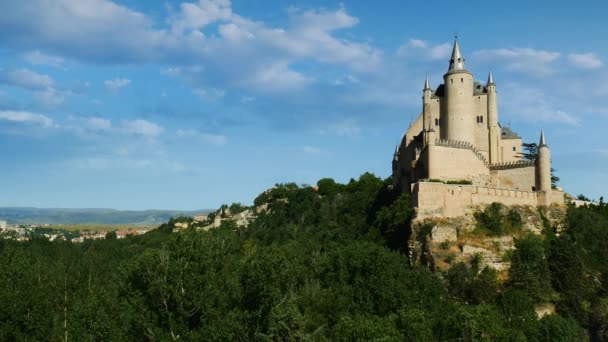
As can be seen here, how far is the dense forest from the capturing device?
114 ft

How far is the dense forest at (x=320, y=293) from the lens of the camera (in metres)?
34.8

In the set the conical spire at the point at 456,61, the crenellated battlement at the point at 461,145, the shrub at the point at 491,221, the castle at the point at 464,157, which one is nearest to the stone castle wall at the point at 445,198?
the castle at the point at 464,157

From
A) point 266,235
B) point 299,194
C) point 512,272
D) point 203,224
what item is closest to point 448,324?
point 512,272

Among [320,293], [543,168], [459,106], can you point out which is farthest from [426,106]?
[320,293]

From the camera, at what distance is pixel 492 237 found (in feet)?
192

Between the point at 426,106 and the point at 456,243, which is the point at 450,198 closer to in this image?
the point at 456,243

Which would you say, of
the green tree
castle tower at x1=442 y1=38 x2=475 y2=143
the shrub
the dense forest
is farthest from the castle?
the green tree

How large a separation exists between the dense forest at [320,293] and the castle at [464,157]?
3.45 meters

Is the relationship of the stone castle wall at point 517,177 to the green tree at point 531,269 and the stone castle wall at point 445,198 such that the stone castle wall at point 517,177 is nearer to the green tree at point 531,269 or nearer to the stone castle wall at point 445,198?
the stone castle wall at point 445,198

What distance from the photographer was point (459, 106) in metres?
67.3

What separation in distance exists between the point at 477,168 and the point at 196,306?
38400 mm

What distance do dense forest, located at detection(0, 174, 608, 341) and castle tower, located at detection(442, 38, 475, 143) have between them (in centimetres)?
986

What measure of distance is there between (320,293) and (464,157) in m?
27.5

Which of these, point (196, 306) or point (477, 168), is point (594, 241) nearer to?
point (477, 168)
